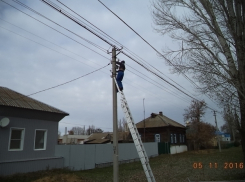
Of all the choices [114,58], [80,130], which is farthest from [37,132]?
[80,130]

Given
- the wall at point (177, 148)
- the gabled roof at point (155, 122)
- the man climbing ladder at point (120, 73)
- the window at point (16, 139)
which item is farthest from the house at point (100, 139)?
the man climbing ladder at point (120, 73)

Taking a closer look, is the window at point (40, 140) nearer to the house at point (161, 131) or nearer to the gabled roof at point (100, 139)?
the gabled roof at point (100, 139)

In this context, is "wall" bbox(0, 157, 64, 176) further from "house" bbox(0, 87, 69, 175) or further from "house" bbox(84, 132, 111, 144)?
"house" bbox(84, 132, 111, 144)

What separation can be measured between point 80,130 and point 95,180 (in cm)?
9012

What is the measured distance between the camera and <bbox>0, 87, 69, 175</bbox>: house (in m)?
12.9

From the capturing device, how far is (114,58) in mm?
8984

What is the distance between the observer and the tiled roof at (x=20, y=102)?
13690 mm

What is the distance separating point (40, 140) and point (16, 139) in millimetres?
1982

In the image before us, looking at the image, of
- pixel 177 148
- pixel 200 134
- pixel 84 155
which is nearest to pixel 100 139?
pixel 177 148

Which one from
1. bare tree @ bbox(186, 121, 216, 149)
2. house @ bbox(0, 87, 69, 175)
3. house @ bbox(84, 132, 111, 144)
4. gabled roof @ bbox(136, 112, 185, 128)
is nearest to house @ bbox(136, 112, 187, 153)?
gabled roof @ bbox(136, 112, 185, 128)

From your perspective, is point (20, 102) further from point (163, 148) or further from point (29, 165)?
point (163, 148)

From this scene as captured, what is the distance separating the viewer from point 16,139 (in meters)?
13.8

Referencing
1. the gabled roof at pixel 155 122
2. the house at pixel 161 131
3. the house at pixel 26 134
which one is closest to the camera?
the house at pixel 26 134

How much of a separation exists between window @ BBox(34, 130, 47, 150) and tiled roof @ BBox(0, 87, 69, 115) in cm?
165
